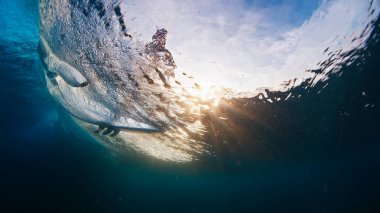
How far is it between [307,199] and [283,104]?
193 ft

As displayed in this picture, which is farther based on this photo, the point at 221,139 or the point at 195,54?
the point at 221,139

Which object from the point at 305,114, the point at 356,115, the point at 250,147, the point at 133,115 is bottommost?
the point at 133,115

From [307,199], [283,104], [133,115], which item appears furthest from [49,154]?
[307,199]

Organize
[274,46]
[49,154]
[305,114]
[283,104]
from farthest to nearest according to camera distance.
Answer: [49,154] < [305,114] < [283,104] < [274,46]

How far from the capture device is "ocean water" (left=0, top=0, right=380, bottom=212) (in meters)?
9.95

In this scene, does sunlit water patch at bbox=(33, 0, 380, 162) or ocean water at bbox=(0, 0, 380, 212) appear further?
ocean water at bbox=(0, 0, 380, 212)

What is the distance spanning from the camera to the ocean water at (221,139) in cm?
995

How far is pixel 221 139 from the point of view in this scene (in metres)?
15.9

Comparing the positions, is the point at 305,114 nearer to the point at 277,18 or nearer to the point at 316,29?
the point at 316,29

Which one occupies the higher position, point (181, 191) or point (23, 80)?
point (23, 80)

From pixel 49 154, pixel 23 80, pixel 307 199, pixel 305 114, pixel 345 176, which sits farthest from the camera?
pixel 307 199

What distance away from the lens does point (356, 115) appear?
13148 mm

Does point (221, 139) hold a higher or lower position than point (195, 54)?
lower

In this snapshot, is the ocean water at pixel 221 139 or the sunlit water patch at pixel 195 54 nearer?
the sunlit water patch at pixel 195 54
